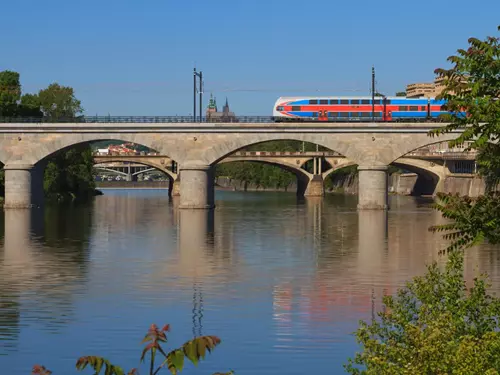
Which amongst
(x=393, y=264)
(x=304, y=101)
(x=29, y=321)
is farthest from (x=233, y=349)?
(x=304, y=101)

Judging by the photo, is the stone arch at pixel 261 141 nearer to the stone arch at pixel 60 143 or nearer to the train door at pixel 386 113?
the stone arch at pixel 60 143

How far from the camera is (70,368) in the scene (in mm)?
24109

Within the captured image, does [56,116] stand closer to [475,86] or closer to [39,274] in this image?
[39,274]

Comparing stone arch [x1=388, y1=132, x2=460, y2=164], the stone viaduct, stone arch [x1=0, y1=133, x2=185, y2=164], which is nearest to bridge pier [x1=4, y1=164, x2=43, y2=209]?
the stone viaduct

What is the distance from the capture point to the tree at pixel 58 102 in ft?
424

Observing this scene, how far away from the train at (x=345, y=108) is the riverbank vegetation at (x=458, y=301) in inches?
3106

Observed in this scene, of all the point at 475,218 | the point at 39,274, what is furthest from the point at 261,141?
the point at 475,218

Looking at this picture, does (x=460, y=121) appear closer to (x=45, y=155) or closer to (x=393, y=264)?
(x=393, y=264)

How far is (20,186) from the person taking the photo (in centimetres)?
9056

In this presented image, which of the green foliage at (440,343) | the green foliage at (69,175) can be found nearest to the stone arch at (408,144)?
the green foliage at (69,175)

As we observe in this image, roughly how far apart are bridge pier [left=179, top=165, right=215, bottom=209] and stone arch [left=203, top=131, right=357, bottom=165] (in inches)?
46.5

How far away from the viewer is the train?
100188mm

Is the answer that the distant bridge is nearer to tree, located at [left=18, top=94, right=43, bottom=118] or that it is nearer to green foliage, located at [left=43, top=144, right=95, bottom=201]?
green foliage, located at [left=43, top=144, right=95, bottom=201]

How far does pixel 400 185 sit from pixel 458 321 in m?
143
